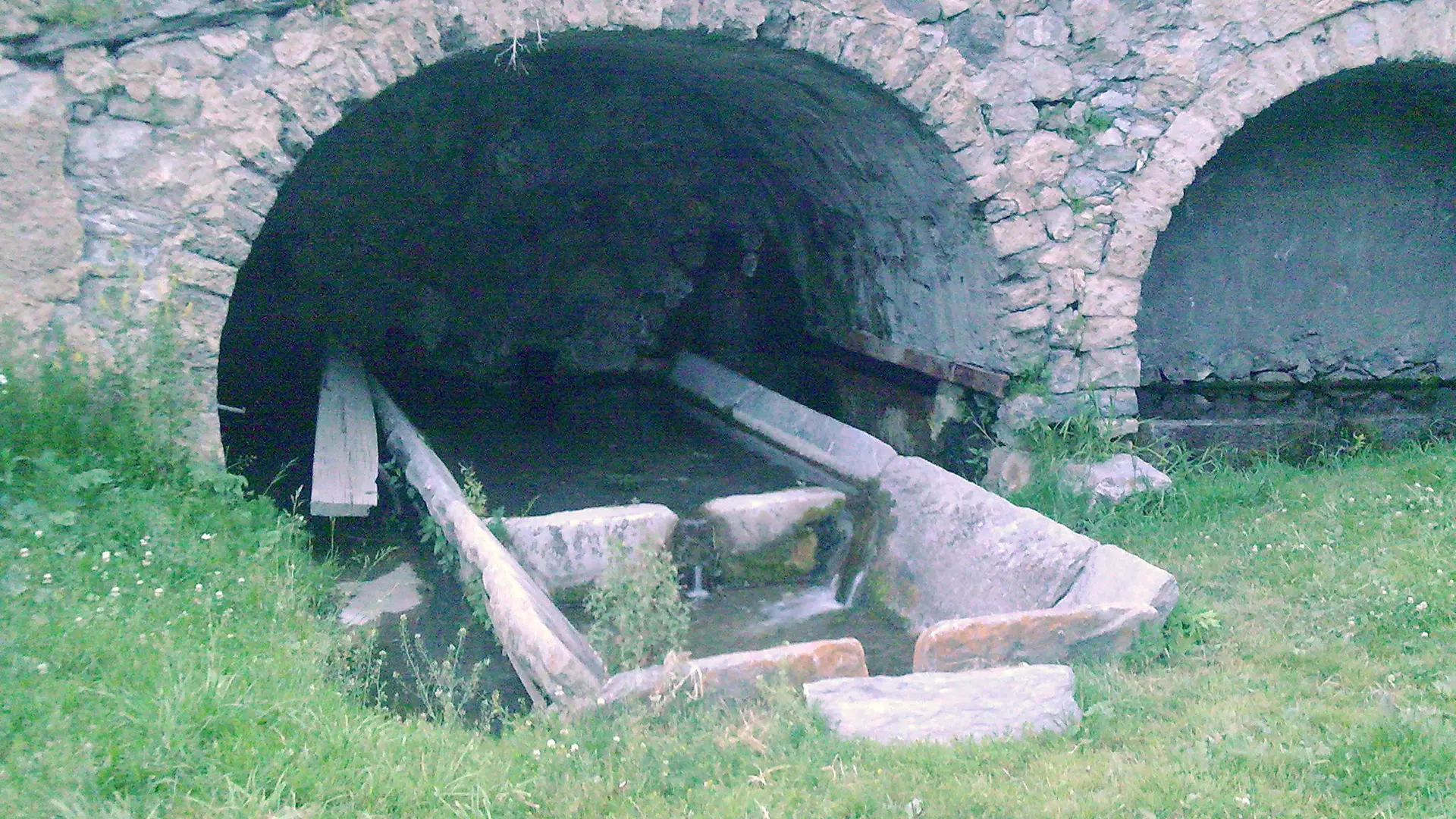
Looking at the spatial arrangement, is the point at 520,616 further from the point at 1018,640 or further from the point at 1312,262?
the point at 1312,262

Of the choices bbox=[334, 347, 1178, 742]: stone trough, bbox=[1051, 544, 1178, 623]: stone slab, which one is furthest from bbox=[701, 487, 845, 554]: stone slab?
bbox=[1051, 544, 1178, 623]: stone slab

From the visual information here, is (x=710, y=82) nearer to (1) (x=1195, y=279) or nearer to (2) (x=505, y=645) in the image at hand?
(1) (x=1195, y=279)

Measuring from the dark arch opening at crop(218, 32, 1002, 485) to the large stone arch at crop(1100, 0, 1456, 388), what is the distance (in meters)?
0.93

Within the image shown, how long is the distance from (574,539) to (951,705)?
2.04m

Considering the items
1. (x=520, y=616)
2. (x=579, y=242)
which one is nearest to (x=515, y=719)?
(x=520, y=616)

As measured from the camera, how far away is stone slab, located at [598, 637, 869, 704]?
2.99 metres

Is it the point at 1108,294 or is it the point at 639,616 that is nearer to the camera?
the point at 639,616

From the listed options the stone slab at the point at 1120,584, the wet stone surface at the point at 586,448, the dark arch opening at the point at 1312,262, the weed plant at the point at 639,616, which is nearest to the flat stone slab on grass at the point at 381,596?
the wet stone surface at the point at 586,448

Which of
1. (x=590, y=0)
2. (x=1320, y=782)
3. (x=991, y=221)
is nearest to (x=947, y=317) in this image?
(x=991, y=221)

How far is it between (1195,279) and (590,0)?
11.9ft

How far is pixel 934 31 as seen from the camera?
198 inches

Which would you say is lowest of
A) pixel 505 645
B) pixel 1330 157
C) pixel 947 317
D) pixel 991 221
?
pixel 505 645

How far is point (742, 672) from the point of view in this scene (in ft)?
10.1

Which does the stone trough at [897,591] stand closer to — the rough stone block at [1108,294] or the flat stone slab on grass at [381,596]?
the flat stone slab on grass at [381,596]
